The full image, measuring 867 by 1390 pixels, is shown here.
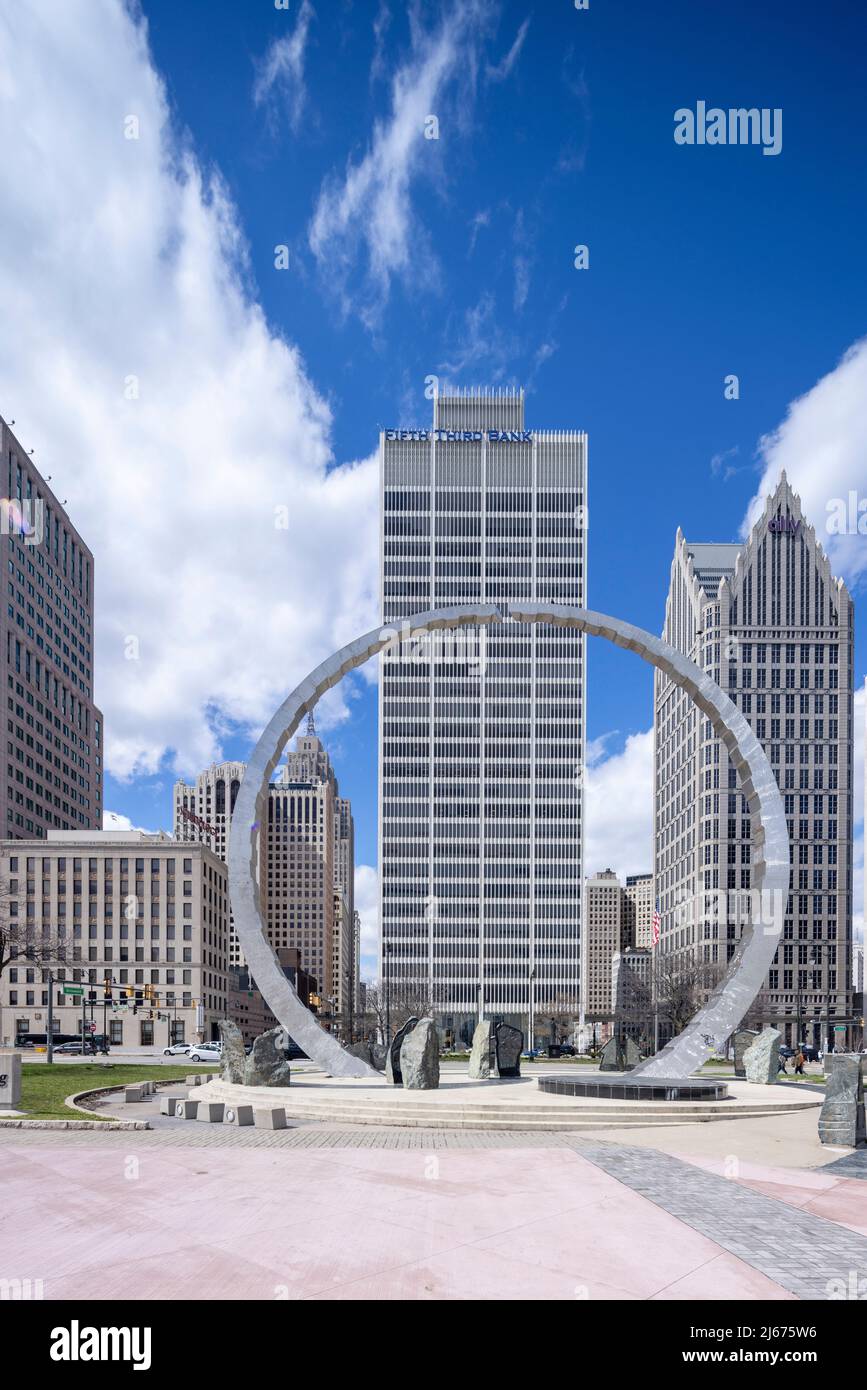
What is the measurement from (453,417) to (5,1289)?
484 ft

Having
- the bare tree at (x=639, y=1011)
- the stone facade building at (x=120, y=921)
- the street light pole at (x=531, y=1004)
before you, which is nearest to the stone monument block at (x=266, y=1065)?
the bare tree at (x=639, y=1011)

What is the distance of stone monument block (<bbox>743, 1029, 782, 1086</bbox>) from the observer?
1321 inches

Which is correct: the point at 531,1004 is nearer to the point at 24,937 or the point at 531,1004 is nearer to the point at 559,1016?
the point at 559,1016

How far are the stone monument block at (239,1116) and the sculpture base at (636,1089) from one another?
334 inches

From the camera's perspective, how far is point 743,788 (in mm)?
32781

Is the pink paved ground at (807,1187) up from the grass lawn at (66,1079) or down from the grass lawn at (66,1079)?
up

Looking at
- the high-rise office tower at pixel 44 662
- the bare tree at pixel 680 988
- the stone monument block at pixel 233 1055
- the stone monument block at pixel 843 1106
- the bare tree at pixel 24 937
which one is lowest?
the bare tree at pixel 680 988

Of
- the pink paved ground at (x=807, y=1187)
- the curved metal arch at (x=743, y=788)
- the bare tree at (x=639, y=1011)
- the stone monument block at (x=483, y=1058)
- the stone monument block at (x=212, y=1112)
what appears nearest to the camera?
the pink paved ground at (x=807, y=1187)

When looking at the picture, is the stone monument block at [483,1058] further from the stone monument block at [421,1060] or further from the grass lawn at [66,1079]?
the grass lawn at [66,1079]

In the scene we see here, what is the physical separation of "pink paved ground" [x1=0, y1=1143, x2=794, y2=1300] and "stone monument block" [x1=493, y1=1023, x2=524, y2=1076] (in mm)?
17008

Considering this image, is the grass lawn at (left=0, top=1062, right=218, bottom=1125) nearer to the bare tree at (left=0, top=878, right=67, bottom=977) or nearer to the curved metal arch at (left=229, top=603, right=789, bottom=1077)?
the curved metal arch at (left=229, top=603, right=789, bottom=1077)

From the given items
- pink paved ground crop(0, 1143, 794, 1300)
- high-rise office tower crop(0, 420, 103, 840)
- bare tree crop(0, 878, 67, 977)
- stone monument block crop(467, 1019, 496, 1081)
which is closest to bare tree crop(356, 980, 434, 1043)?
bare tree crop(0, 878, 67, 977)

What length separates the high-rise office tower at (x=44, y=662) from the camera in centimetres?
11512
